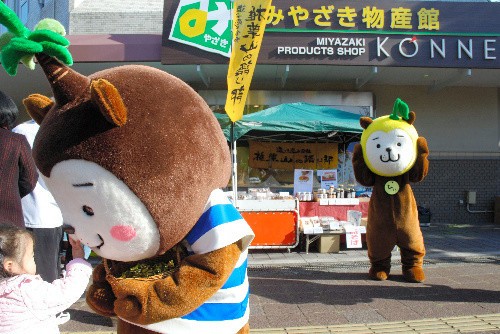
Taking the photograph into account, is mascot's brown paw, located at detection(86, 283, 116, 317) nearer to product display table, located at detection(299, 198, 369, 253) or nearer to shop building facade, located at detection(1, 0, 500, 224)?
product display table, located at detection(299, 198, 369, 253)

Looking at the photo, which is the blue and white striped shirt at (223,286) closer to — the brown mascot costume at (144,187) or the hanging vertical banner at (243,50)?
the brown mascot costume at (144,187)

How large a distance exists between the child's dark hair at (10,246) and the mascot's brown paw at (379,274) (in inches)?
180

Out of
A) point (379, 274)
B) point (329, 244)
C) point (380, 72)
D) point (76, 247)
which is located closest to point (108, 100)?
point (76, 247)

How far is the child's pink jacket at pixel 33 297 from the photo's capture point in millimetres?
2258

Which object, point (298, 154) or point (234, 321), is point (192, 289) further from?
point (298, 154)

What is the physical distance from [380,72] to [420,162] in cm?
595

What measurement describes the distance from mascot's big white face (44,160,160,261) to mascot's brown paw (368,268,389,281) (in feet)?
15.0

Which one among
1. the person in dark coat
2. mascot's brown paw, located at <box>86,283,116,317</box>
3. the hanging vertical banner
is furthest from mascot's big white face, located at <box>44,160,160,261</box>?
the hanging vertical banner

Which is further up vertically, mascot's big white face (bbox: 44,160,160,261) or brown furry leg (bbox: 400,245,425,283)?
mascot's big white face (bbox: 44,160,160,261)

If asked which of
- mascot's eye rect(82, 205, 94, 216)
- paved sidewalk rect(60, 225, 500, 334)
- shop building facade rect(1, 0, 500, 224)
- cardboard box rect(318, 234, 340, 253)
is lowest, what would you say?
paved sidewalk rect(60, 225, 500, 334)

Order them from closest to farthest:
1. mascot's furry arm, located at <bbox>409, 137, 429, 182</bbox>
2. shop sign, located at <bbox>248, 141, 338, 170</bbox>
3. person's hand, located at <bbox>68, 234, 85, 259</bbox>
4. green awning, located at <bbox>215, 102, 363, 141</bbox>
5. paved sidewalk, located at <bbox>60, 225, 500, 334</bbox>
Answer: person's hand, located at <bbox>68, 234, 85, 259</bbox> → paved sidewalk, located at <bbox>60, 225, 500, 334</bbox> → mascot's furry arm, located at <bbox>409, 137, 429, 182</bbox> → green awning, located at <bbox>215, 102, 363, 141</bbox> → shop sign, located at <bbox>248, 141, 338, 170</bbox>

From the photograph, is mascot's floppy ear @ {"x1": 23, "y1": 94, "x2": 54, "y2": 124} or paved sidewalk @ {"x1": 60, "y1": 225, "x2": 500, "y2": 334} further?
paved sidewalk @ {"x1": 60, "y1": 225, "x2": 500, "y2": 334}

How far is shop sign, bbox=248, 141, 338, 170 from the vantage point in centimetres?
1099

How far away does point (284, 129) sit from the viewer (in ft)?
27.9
